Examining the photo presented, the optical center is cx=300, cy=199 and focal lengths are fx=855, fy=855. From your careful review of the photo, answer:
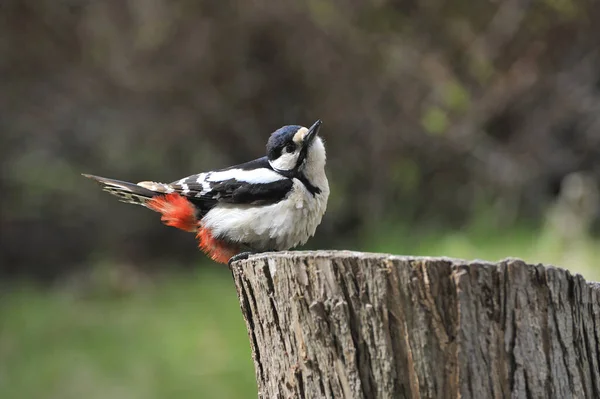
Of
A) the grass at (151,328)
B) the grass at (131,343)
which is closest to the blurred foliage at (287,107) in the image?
the grass at (151,328)

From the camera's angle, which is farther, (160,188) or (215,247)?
(160,188)

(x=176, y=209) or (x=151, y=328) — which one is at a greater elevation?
(x=151, y=328)

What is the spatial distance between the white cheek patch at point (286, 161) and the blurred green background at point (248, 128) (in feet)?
11.9

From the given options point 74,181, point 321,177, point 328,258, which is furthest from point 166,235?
point 328,258

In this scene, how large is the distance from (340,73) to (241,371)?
295 centimetres

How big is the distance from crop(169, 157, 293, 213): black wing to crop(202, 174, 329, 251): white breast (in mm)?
35

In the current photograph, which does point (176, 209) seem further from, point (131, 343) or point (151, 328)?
point (151, 328)

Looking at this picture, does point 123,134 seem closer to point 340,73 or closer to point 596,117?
point 340,73

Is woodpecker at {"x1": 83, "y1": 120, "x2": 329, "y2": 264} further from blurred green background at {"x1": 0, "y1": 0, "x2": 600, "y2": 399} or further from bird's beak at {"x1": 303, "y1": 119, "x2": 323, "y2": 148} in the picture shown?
blurred green background at {"x1": 0, "y1": 0, "x2": 600, "y2": 399}

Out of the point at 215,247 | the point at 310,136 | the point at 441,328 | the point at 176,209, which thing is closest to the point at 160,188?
the point at 176,209

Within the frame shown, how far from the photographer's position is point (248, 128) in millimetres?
7797

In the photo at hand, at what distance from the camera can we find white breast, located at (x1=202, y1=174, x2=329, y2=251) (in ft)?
10.8

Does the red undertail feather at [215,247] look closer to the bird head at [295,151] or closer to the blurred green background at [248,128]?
the bird head at [295,151]

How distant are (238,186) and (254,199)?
94 millimetres
